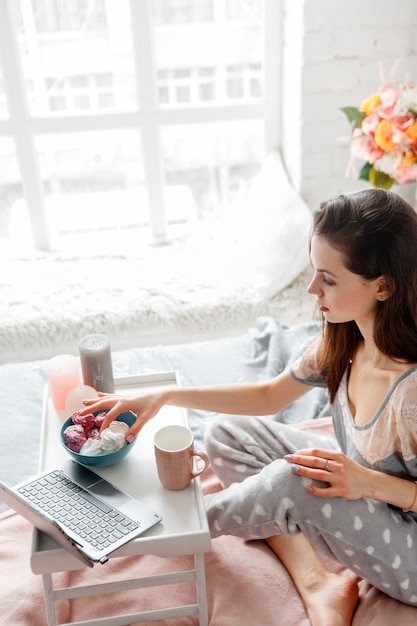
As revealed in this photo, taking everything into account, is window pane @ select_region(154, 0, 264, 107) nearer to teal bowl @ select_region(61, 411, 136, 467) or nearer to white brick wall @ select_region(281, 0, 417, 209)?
white brick wall @ select_region(281, 0, 417, 209)

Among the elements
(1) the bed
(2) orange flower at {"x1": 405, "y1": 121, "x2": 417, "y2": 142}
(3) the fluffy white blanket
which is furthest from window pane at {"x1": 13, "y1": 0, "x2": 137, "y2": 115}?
(1) the bed

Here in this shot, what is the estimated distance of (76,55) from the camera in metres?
2.69

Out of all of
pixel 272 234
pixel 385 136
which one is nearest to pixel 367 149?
pixel 385 136

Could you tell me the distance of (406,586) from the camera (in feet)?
3.88

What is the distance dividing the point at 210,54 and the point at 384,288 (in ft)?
6.13

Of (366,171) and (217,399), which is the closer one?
(217,399)

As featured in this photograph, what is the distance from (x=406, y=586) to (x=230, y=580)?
1.10ft

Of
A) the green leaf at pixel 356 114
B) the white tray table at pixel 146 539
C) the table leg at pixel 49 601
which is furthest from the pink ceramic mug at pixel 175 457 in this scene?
the green leaf at pixel 356 114

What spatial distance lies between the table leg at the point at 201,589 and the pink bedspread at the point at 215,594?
0.04m

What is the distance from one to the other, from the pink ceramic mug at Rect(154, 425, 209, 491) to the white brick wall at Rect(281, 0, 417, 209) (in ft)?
5.50

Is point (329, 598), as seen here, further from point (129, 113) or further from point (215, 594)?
point (129, 113)

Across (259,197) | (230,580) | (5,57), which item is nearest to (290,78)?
(259,197)

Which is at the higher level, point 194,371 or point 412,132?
point 412,132

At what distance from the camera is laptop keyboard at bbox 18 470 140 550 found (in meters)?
1.14
